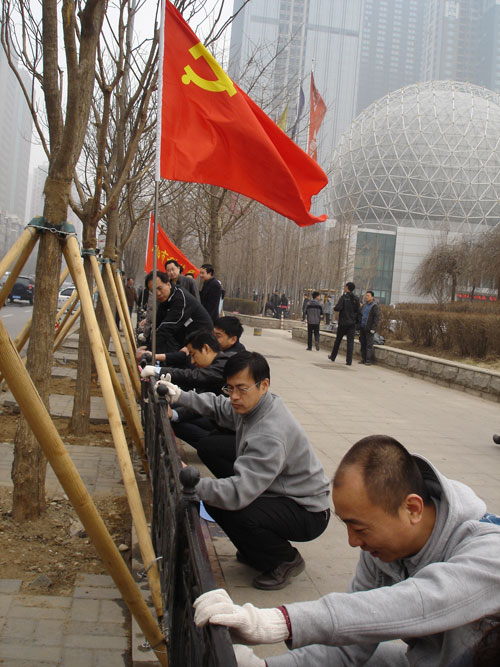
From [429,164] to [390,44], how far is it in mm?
129834

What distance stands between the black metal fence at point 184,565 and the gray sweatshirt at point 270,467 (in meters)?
0.32

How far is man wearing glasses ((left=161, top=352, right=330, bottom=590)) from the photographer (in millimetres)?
3305

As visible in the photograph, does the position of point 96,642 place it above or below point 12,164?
below

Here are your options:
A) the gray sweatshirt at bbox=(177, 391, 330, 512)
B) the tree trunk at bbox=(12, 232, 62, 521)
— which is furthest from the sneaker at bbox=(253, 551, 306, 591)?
the tree trunk at bbox=(12, 232, 62, 521)

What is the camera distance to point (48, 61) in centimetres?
431

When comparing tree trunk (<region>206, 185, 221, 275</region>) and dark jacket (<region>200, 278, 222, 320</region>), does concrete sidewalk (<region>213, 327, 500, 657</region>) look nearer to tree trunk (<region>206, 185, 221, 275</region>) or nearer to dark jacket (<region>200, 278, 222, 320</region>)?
dark jacket (<region>200, 278, 222, 320</region>)

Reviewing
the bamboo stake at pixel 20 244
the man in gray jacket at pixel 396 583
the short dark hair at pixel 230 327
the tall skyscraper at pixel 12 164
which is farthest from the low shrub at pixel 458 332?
the tall skyscraper at pixel 12 164

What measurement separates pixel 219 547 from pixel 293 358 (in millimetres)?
13984

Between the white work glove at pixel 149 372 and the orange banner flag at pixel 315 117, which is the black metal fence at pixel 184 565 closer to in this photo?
the white work glove at pixel 149 372

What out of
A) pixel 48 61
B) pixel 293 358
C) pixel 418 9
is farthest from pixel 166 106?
pixel 418 9

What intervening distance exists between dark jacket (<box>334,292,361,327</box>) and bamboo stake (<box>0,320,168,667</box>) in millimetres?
13716

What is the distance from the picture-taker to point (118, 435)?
154 inches

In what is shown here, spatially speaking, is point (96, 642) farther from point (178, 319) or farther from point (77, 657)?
point (178, 319)

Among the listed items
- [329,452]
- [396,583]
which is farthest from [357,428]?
[396,583]
